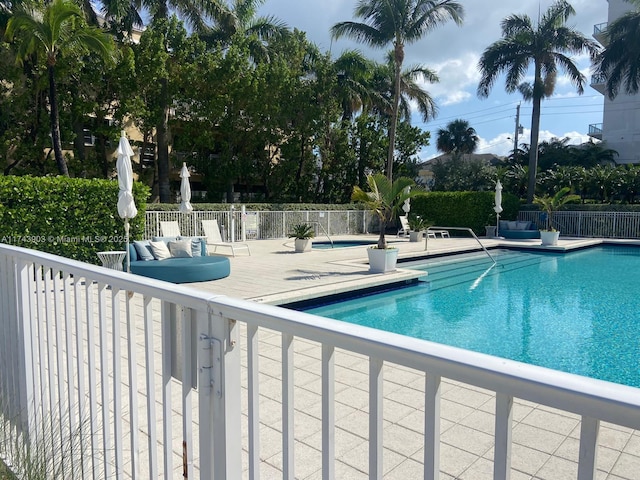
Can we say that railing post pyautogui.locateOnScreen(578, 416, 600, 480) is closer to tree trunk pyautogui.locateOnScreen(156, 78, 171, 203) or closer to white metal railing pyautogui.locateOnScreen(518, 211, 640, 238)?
tree trunk pyautogui.locateOnScreen(156, 78, 171, 203)

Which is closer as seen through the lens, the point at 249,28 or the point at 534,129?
the point at 534,129

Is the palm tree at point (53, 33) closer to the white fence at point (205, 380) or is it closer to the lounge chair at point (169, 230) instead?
the lounge chair at point (169, 230)

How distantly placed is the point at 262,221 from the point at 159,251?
39.7ft

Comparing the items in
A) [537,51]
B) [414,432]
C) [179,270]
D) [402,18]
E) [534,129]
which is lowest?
[414,432]

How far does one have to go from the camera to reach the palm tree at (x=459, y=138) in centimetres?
4309

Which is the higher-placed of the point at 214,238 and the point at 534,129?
the point at 534,129

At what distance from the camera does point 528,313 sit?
27.0 feet

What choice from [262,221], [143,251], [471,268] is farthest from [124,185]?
[262,221]

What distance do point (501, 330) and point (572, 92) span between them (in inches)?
933

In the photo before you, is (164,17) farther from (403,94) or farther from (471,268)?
(471,268)

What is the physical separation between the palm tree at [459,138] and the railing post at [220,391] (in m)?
44.2

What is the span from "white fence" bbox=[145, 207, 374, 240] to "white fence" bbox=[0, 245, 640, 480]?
579 inches

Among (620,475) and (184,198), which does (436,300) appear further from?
(184,198)

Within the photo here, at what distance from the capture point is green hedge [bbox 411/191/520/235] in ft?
77.7
